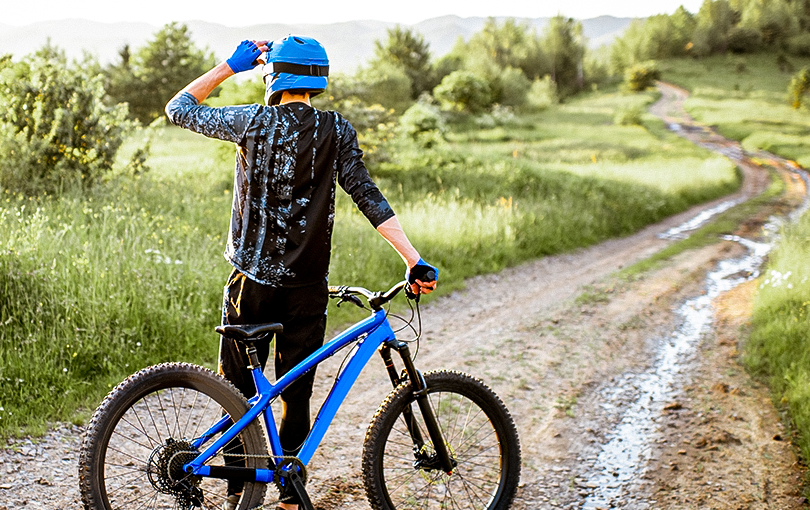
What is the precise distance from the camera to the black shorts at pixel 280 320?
2.79 metres

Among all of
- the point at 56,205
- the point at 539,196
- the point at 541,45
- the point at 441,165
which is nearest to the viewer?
the point at 56,205

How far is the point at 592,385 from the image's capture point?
5.61 meters

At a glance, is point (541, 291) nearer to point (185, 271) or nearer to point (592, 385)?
point (592, 385)

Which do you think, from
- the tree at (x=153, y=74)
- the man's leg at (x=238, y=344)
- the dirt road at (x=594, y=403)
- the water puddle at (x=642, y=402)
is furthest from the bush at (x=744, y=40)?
the man's leg at (x=238, y=344)

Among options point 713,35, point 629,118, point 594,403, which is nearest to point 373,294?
point 594,403

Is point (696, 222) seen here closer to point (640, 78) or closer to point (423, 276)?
point (423, 276)

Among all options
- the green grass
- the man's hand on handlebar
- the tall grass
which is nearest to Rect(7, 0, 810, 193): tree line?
the green grass

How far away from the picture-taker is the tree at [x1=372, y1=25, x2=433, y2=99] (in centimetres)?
4701

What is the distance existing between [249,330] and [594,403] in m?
3.62

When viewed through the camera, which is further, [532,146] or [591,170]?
[532,146]

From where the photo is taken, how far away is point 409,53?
155 feet

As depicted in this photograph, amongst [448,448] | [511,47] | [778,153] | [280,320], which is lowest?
[778,153]

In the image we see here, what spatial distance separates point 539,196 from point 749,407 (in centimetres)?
949

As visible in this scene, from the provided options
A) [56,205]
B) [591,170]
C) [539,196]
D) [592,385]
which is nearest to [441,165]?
[539,196]
